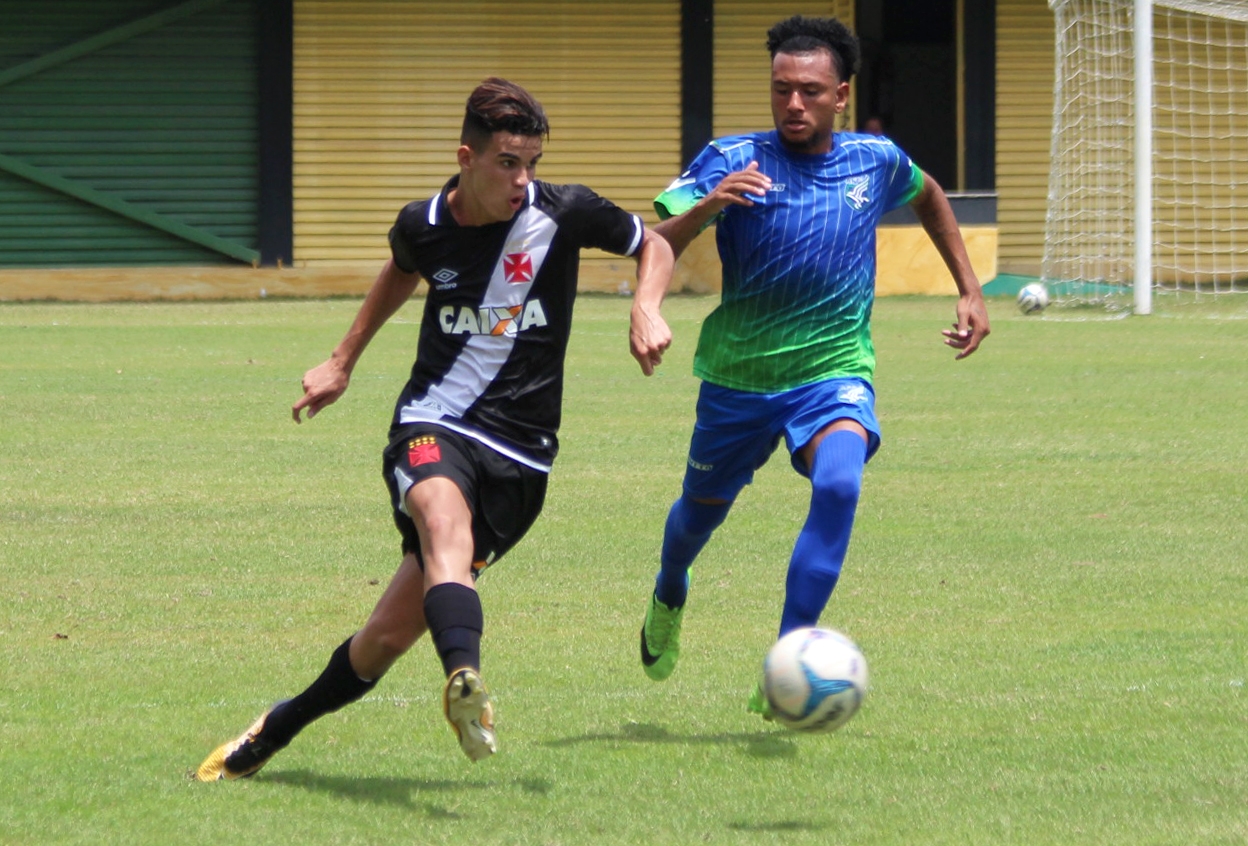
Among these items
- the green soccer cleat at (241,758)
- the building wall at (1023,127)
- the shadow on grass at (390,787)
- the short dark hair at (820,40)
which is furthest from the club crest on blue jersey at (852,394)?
the building wall at (1023,127)

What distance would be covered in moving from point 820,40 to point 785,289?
827mm

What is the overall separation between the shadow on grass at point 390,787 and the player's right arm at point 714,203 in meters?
1.70

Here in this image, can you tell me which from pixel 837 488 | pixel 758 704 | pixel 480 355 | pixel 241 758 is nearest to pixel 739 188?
pixel 837 488

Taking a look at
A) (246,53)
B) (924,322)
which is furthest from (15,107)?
(924,322)

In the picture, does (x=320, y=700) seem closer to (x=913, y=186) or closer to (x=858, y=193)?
(x=858, y=193)

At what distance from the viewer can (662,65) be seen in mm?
26047

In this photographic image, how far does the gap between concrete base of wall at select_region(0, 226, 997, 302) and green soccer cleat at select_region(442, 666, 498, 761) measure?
20147 mm

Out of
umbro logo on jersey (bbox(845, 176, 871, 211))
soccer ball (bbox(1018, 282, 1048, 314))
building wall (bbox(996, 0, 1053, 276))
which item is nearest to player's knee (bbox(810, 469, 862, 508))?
umbro logo on jersey (bbox(845, 176, 871, 211))

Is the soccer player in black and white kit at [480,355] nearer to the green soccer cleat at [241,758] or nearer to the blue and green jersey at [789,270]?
the green soccer cleat at [241,758]

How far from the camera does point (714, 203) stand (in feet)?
17.6

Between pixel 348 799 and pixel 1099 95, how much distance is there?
63.1ft

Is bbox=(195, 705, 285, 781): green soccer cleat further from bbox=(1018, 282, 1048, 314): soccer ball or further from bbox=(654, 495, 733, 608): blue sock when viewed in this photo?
bbox=(1018, 282, 1048, 314): soccer ball

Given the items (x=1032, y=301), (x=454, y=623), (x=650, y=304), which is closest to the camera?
(x=454, y=623)

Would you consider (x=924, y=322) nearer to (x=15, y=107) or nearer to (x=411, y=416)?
(x=15, y=107)
